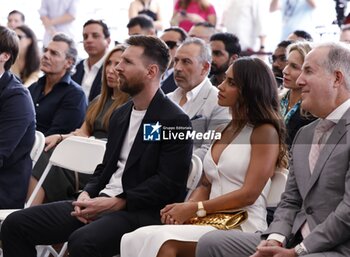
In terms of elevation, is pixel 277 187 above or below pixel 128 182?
above

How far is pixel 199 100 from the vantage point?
5.03 metres

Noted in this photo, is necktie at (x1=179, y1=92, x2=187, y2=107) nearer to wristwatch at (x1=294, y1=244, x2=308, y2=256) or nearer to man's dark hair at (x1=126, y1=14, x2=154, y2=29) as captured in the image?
wristwatch at (x1=294, y1=244, x2=308, y2=256)

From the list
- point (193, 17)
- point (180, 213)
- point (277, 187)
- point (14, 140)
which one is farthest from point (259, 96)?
point (193, 17)

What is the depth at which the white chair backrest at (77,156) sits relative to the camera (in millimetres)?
4715

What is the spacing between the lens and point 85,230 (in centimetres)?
393

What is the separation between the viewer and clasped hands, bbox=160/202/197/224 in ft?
12.8

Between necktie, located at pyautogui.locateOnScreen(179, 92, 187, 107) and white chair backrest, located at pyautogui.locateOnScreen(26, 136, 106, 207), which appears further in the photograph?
necktie, located at pyautogui.locateOnScreen(179, 92, 187, 107)

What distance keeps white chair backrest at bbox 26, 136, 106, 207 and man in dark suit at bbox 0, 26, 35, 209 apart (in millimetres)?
108

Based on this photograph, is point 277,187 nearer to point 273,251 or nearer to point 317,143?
point 317,143

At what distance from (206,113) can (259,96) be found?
102 cm

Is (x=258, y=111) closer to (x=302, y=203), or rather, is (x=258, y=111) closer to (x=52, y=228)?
(x=302, y=203)

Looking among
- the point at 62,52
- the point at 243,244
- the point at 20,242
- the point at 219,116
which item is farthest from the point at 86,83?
the point at 243,244

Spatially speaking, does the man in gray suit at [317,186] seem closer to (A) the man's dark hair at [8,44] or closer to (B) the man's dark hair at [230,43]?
(A) the man's dark hair at [8,44]

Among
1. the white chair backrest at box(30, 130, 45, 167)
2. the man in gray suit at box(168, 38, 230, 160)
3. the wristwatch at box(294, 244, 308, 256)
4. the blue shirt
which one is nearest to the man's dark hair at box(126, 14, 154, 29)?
the blue shirt
